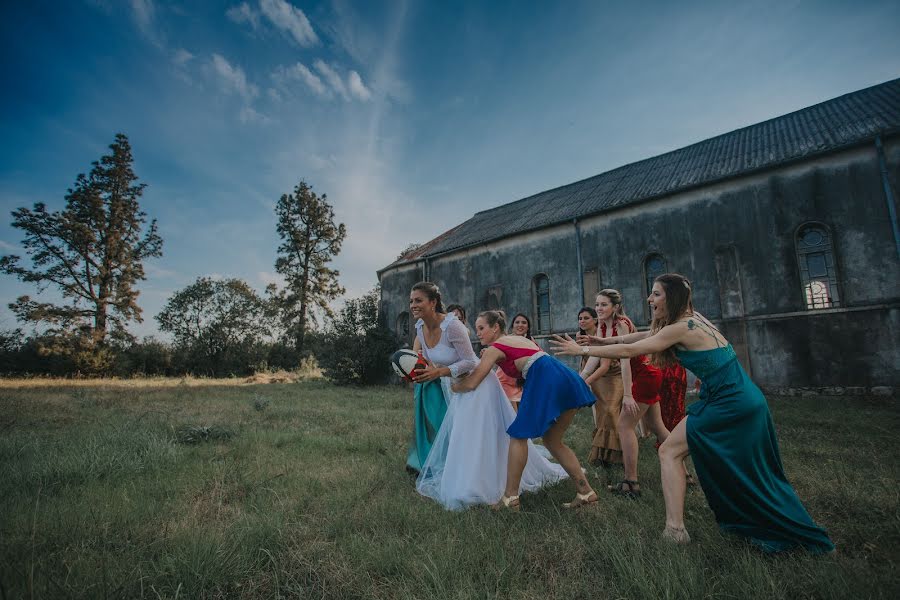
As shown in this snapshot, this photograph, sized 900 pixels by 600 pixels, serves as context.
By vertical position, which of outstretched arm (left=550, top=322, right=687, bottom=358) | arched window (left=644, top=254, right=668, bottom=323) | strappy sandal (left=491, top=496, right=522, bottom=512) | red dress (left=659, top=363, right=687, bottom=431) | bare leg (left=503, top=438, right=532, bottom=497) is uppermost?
arched window (left=644, top=254, right=668, bottom=323)

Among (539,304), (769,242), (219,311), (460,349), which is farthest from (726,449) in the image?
(219,311)

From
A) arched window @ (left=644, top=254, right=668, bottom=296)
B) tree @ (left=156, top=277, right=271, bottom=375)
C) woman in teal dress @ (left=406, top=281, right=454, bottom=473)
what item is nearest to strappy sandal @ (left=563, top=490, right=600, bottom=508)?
woman in teal dress @ (left=406, top=281, right=454, bottom=473)

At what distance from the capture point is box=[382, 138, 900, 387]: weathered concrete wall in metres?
10.2

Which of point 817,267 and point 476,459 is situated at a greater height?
point 817,267

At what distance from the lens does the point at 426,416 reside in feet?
15.6

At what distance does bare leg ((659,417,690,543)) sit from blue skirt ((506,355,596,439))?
27.5 inches

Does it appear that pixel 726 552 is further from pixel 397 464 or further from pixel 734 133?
pixel 734 133

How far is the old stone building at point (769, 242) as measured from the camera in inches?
407

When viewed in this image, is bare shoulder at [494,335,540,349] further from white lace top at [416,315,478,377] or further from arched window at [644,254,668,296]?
arched window at [644,254,668,296]

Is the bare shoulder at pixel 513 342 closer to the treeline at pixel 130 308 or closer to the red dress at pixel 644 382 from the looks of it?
the red dress at pixel 644 382

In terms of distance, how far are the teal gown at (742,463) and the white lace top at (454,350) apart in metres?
2.07

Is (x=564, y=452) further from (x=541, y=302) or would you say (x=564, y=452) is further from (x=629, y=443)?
(x=541, y=302)

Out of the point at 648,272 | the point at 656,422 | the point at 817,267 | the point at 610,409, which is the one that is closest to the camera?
the point at 656,422

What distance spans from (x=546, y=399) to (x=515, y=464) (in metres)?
0.66
